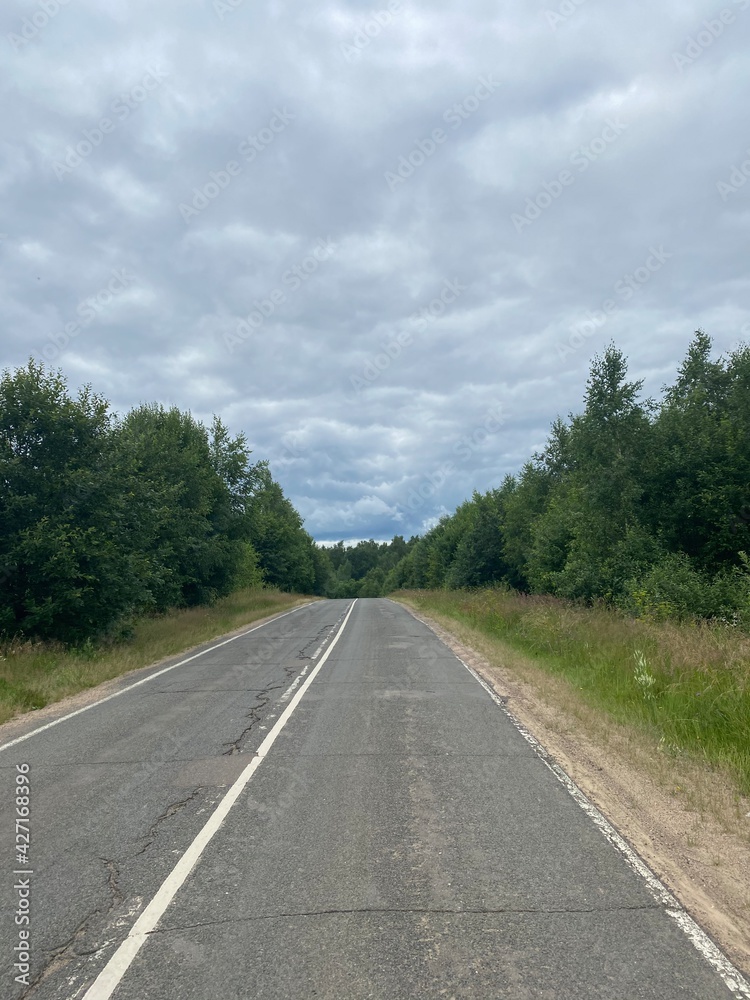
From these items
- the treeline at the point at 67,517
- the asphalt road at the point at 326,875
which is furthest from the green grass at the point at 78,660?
the asphalt road at the point at 326,875

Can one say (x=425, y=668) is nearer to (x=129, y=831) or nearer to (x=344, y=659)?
(x=344, y=659)

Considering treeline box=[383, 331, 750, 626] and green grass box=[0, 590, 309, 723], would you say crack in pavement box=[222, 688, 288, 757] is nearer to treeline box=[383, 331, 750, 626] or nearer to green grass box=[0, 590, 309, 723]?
green grass box=[0, 590, 309, 723]

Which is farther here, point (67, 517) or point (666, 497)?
point (666, 497)

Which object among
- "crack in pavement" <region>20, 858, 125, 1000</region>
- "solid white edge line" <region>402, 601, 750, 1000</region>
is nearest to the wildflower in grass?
"solid white edge line" <region>402, 601, 750, 1000</region>

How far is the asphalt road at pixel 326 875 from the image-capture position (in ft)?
10.2

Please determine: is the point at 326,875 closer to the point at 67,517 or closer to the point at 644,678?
the point at 644,678

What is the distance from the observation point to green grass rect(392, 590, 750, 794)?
6.82 metres

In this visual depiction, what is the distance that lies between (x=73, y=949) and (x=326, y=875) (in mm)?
1544

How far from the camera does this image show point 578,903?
3.75 m

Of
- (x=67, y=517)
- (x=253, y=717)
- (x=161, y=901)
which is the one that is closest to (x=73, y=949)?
(x=161, y=901)

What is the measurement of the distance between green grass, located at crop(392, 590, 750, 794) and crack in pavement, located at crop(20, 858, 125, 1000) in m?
5.32

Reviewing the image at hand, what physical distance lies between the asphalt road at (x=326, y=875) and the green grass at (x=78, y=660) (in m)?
3.13

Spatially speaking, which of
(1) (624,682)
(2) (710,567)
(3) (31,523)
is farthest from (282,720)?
(2) (710,567)

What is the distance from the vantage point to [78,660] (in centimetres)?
1457
